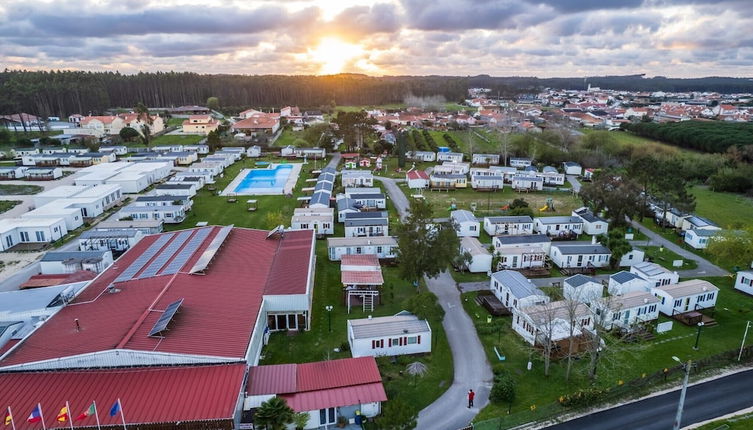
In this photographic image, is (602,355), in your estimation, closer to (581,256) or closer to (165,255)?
(581,256)

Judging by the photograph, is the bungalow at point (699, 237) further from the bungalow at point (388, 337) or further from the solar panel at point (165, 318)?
the solar panel at point (165, 318)

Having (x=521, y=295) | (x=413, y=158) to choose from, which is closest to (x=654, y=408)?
(x=521, y=295)

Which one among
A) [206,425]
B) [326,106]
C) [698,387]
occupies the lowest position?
[698,387]

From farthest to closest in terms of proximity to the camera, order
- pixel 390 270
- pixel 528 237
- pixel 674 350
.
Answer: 1. pixel 528 237
2. pixel 390 270
3. pixel 674 350

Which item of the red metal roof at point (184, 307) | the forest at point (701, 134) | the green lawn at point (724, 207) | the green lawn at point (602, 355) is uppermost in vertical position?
the forest at point (701, 134)

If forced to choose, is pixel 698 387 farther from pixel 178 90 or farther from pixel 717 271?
pixel 178 90

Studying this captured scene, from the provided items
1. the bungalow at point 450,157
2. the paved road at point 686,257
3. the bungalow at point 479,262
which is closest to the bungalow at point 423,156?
the bungalow at point 450,157
